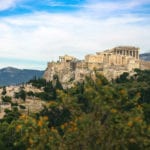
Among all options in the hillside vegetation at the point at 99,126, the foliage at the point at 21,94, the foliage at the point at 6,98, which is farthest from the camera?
the foliage at the point at 21,94

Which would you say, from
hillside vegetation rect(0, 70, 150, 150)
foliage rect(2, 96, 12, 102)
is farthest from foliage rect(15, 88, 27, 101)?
hillside vegetation rect(0, 70, 150, 150)

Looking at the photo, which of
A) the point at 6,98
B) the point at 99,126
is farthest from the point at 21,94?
the point at 99,126

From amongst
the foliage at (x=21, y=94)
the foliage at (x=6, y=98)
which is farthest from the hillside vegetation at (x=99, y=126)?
the foliage at (x=21, y=94)

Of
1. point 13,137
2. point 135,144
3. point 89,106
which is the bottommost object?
point 13,137

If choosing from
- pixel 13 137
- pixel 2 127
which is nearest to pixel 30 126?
pixel 13 137

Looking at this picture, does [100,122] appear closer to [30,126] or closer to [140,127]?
[140,127]

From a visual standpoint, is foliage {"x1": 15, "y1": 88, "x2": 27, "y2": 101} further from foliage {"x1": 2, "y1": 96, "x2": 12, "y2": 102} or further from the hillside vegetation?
the hillside vegetation

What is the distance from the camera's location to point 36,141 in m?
39.7

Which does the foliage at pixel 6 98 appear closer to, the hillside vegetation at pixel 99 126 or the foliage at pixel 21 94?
the foliage at pixel 21 94

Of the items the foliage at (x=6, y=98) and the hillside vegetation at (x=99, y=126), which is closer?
the hillside vegetation at (x=99, y=126)

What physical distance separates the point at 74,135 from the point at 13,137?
5733 centimetres

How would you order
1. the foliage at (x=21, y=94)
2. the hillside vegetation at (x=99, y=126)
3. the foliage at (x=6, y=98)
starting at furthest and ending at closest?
the foliage at (x=21, y=94), the foliage at (x=6, y=98), the hillside vegetation at (x=99, y=126)

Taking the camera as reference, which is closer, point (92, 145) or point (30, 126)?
point (92, 145)

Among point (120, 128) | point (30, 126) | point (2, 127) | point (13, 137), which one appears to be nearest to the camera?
point (120, 128)
